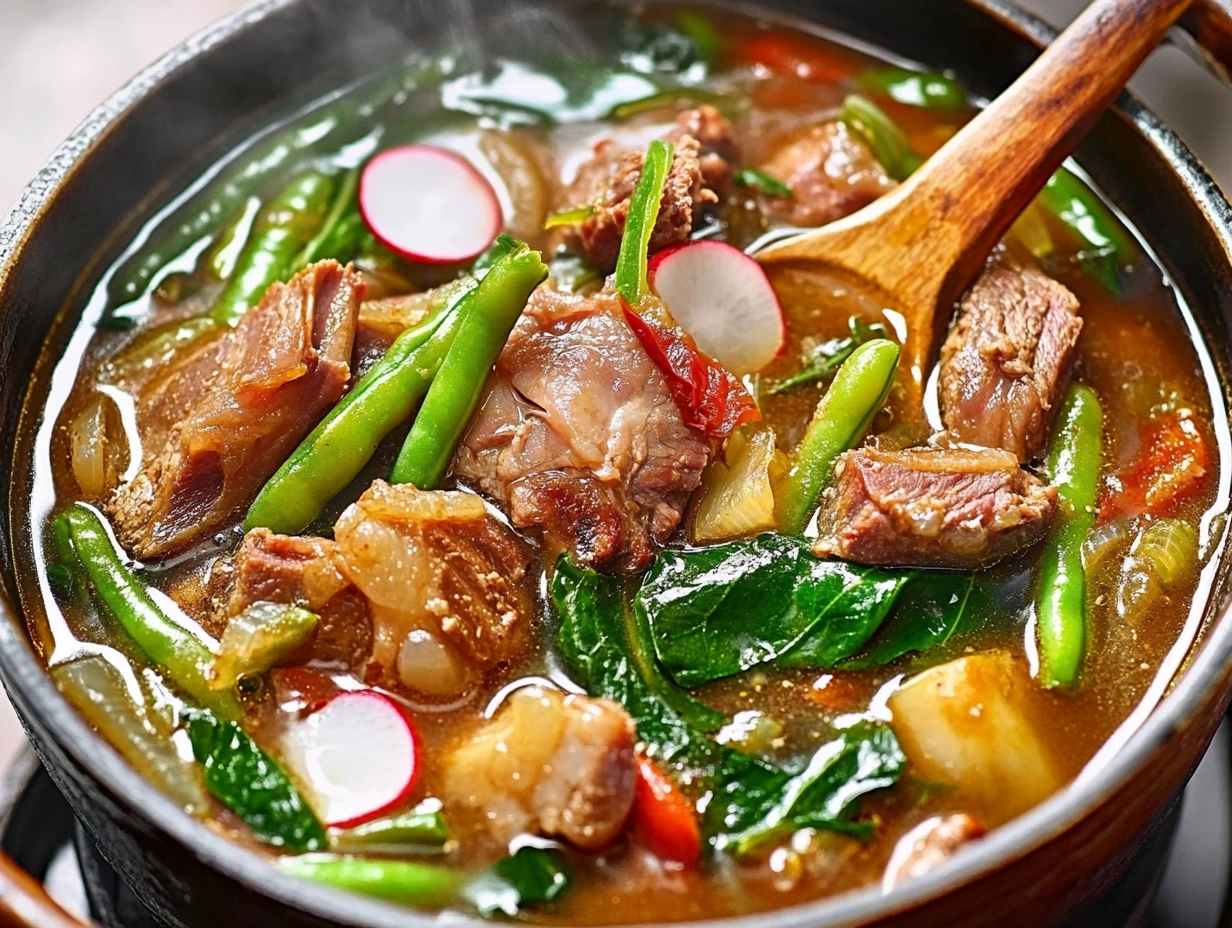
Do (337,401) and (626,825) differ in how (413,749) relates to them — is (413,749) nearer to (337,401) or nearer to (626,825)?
(626,825)

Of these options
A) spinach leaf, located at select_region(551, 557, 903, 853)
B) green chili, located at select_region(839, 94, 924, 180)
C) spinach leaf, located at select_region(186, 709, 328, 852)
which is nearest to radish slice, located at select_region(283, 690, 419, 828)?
spinach leaf, located at select_region(186, 709, 328, 852)

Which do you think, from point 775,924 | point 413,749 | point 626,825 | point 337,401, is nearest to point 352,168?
point 337,401

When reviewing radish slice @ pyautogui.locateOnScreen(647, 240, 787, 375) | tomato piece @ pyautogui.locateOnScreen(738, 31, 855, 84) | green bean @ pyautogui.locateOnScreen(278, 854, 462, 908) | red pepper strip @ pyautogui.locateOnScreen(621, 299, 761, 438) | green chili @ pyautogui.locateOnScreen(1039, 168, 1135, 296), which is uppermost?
tomato piece @ pyautogui.locateOnScreen(738, 31, 855, 84)

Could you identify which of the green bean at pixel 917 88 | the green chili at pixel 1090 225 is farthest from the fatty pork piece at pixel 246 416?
the green chili at pixel 1090 225

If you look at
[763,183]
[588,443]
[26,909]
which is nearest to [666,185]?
[763,183]

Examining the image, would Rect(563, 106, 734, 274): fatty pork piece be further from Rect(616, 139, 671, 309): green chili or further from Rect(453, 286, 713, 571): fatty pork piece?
Rect(453, 286, 713, 571): fatty pork piece

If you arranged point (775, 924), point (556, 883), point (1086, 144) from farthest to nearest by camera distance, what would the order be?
point (1086, 144), point (556, 883), point (775, 924)
